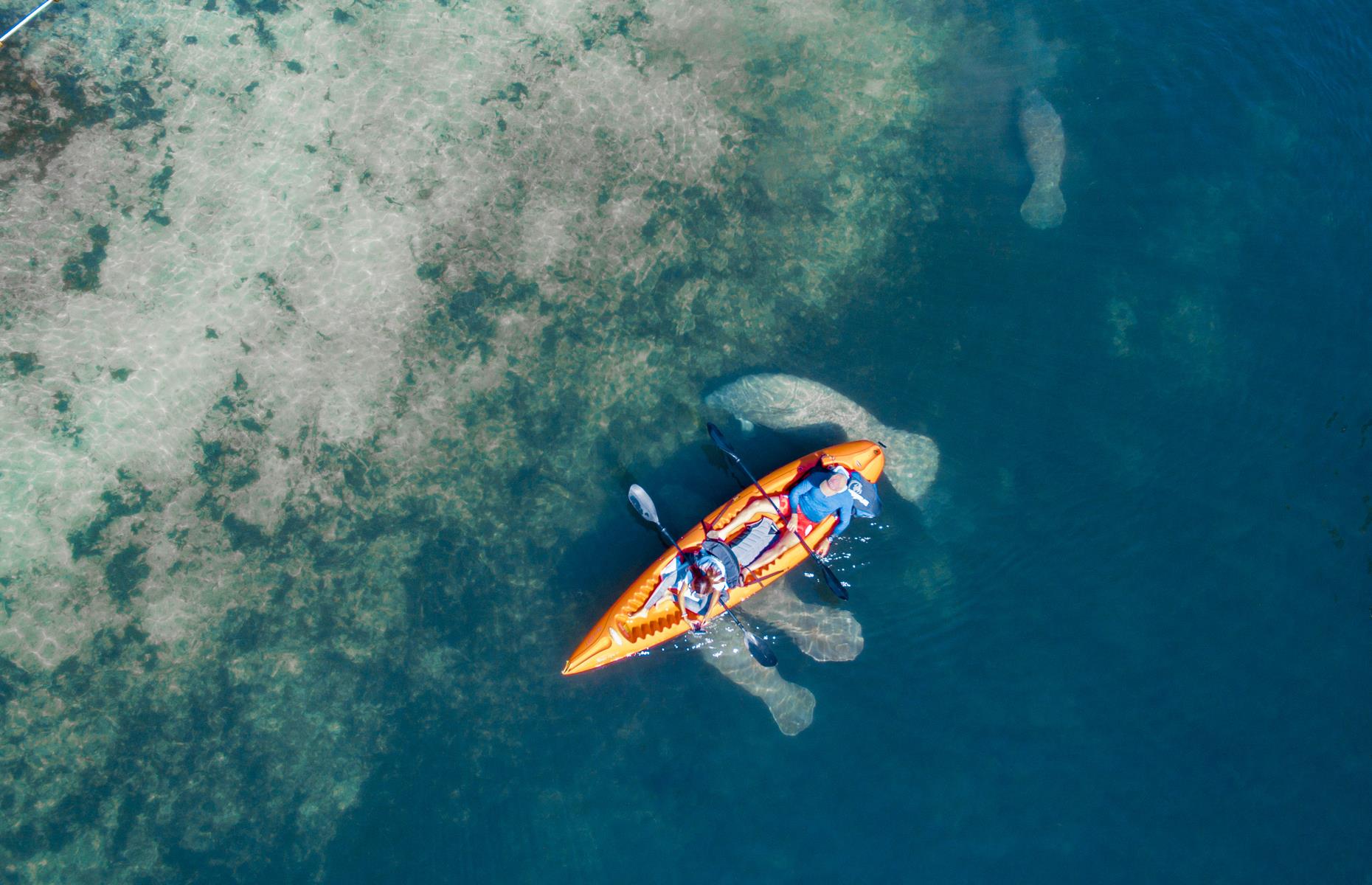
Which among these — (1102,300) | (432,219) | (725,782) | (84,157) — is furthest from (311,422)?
(1102,300)

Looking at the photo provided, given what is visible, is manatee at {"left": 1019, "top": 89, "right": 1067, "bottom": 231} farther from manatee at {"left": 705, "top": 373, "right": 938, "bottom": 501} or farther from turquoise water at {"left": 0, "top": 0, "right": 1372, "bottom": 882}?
manatee at {"left": 705, "top": 373, "right": 938, "bottom": 501}

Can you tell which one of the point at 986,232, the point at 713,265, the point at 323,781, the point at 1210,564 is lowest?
the point at 1210,564

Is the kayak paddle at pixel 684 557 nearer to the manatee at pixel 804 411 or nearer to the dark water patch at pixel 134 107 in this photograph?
the manatee at pixel 804 411

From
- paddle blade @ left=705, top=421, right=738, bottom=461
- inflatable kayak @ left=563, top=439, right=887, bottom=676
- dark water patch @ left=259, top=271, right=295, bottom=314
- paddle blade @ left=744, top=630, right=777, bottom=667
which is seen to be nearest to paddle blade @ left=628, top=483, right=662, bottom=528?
inflatable kayak @ left=563, top=439, right=887, bottom=676

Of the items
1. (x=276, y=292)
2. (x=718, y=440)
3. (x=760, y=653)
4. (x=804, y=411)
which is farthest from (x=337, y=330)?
(x=760, y=653)

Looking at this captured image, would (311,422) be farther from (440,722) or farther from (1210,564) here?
(1210,564)

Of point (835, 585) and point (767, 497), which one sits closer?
point (767, 497)

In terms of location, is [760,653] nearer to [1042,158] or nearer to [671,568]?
[671,568]
